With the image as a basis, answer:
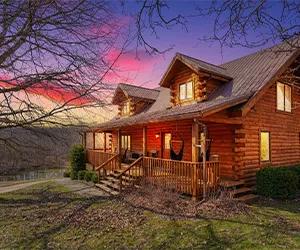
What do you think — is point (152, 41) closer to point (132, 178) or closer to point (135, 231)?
point (135, 231)

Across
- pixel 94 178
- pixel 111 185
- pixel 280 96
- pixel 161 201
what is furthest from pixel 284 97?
pixel 94 178

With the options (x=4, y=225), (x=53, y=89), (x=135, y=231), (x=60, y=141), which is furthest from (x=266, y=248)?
(x=4, y=225)

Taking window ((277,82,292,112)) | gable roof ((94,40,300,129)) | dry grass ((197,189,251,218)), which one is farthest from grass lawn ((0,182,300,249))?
window ((277,82,292,112))

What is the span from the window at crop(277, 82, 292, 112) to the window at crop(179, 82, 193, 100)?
4.68 meters

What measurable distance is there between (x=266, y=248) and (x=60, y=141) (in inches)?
253

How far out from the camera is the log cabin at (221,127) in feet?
26.3

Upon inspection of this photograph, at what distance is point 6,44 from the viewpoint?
4168 millimetres

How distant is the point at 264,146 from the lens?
1089 centimetres

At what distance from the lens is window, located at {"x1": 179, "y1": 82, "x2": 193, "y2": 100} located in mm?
11857

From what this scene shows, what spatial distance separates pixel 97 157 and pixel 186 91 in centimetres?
725

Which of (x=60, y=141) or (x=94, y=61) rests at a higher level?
(x=94, y=61)

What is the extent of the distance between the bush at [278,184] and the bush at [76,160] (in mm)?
11662

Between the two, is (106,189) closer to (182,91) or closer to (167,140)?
(167,140)

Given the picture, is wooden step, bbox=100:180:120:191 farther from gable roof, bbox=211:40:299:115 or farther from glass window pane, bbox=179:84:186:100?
gable roof, bbox=211:40:299:115
